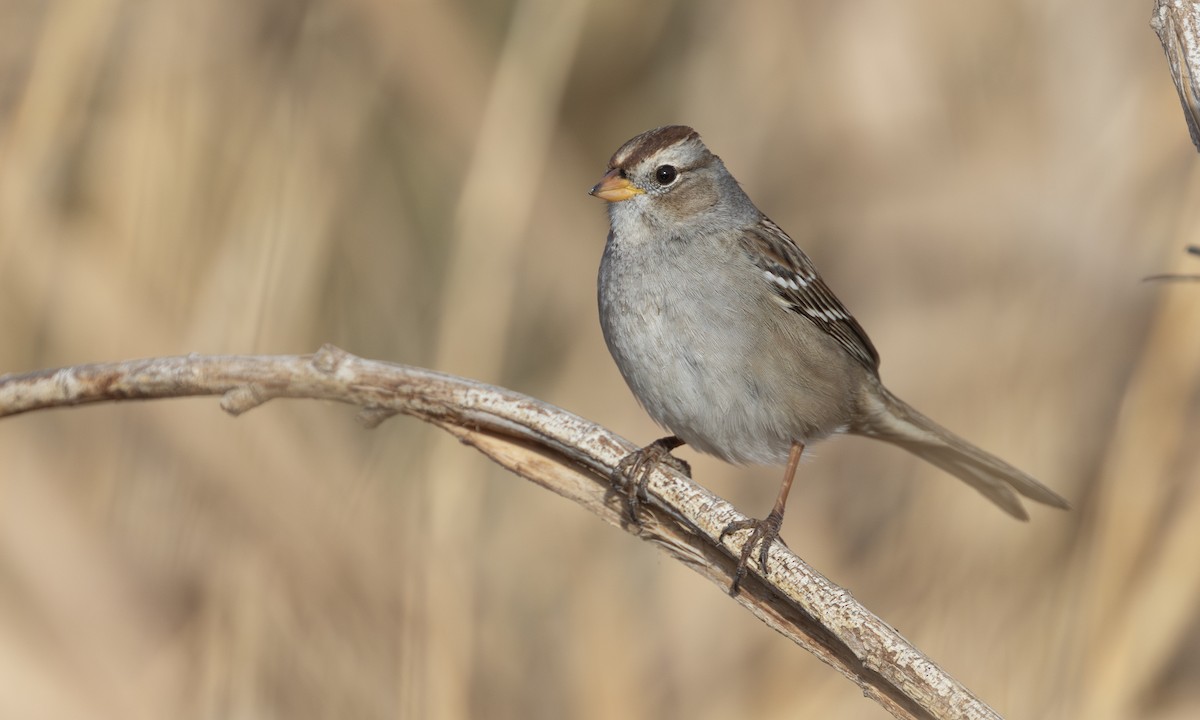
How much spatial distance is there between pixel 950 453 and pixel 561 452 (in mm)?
1333

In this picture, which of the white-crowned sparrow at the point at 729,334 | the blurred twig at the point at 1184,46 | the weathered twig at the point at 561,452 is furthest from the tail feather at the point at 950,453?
the blurred twig at the point at 1184,46

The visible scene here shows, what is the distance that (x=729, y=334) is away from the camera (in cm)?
292

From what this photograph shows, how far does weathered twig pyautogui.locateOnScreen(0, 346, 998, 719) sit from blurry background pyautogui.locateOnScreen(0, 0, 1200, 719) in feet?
3.49

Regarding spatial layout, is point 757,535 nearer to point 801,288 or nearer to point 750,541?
point 750,541

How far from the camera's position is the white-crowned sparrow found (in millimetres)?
2910

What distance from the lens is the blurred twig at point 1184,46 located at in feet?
5.16

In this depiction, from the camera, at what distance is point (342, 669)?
311 centimetres

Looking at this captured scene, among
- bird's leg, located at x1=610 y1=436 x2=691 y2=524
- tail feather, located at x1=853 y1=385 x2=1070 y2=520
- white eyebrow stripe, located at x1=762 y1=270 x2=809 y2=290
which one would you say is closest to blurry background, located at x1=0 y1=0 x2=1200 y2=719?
tail feather, located at x1=853 y1=385 x2=1070 y2=520

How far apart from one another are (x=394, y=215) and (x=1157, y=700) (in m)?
2.66

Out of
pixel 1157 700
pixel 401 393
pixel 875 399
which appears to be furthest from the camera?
pixel 875 399

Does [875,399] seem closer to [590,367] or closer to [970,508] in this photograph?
[970,508]

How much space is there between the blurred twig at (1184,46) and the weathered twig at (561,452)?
784 mm

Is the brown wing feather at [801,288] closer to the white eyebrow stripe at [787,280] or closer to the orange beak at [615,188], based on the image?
the white eyebrow stripe at [787,280]

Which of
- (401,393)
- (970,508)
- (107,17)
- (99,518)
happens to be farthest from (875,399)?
(107,17)
